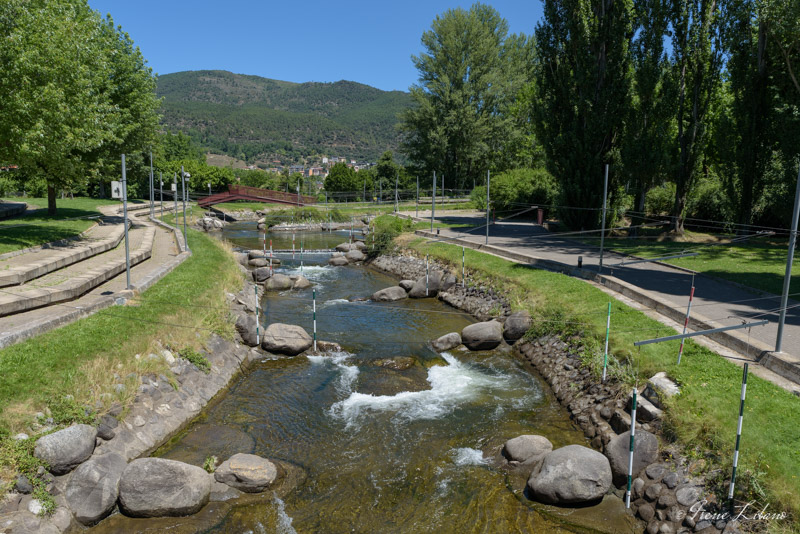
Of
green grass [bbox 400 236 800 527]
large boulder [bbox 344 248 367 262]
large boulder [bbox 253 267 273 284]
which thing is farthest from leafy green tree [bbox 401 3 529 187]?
green grass [bbox 400 236 800 527]

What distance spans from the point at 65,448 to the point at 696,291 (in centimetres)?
1792

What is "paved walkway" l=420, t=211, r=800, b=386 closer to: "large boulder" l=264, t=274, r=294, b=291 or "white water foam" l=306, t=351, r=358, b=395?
"white water foam" l=306, t=351, r=358, b=395

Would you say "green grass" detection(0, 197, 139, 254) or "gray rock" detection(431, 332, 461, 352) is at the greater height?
"green grass" detection(0, 197, 139, 254)

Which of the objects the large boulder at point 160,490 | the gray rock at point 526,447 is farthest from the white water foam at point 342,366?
the large boulder at point 160,490

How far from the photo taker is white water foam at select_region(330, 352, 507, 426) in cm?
1232

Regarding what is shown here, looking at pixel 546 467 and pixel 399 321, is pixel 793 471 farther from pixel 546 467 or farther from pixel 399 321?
pixel 399 321

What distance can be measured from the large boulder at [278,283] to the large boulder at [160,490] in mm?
17051

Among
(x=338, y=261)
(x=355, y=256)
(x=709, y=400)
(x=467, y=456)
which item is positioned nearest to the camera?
(x=709, y=400)

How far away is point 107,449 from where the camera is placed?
9375 mm

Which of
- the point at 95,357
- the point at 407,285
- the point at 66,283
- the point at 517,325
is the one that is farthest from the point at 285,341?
the point at 407,285

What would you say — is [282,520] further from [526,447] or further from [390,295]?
[390,295]

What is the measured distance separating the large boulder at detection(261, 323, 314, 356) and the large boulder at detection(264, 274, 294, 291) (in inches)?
360

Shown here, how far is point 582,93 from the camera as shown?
30.3 meters

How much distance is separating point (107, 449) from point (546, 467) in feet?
26.5
